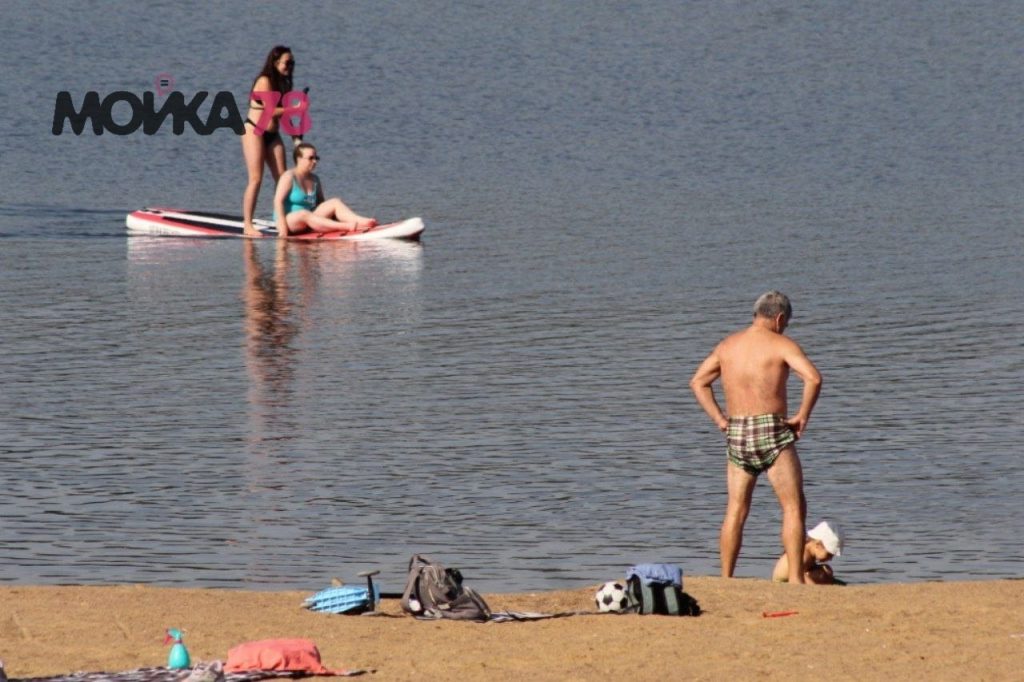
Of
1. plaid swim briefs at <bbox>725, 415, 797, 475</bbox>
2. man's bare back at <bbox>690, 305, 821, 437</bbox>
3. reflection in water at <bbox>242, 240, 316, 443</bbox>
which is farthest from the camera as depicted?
reflection in water at <bbox>242, 240, 316, 443</bbox>

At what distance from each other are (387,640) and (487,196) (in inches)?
767

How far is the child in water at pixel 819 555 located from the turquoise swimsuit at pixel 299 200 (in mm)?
13347

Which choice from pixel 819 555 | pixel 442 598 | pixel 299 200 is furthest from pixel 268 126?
pixel 442 598

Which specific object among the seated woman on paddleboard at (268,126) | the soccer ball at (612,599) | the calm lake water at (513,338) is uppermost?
the seated woman on paddleboard at (268,126)

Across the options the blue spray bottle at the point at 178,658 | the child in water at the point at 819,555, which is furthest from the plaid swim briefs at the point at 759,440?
the blue spray bottle at the point at 178,658

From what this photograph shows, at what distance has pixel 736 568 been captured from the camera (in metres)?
11.2

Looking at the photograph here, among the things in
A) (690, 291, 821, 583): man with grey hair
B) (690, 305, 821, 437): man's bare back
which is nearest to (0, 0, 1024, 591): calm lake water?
(690, 291, 821, 583): man with grey hair

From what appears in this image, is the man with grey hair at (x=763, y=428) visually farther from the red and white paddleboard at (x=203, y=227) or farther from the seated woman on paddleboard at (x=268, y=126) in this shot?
the red and white paddleboard at (x=203, y=227)

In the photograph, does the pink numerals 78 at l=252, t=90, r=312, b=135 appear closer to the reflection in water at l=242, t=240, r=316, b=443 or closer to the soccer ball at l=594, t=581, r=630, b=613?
the reflection in water at l=242, t=240, r=316, b=443

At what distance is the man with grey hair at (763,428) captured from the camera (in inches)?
420

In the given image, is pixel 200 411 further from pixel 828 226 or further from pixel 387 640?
pixel 828 226

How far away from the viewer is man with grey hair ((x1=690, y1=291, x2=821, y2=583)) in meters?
10.7

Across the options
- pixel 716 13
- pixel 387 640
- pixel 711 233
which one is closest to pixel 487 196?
pixel 711 233

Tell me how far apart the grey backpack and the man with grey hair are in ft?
4.93
